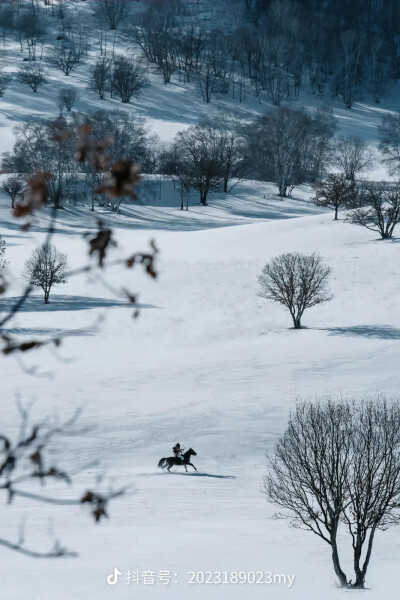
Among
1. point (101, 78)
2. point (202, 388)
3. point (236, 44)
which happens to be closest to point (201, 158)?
point (101, 78)

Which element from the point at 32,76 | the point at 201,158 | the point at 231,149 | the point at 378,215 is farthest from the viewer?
the point at 32,76

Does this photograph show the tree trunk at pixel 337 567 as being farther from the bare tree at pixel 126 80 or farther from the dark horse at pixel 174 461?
the bare tree at pixel 126 80

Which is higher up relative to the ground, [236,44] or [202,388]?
[236,44]

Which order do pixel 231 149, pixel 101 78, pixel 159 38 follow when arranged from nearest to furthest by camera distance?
pixel 231 149
pixel 101 78
pixel 159 38

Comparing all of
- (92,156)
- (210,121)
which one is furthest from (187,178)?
(92,156)

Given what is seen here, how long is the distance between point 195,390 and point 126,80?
8749cm

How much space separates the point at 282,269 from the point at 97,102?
75.7 meters

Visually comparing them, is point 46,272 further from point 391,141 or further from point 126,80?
point 126,80

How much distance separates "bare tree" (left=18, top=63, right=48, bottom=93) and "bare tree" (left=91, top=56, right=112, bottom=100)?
6.60 m

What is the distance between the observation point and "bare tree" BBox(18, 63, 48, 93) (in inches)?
4299

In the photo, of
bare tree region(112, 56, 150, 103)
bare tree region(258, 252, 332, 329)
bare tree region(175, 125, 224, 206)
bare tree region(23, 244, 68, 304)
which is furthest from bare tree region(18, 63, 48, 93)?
bare tree region(258, 252, 332, 329)

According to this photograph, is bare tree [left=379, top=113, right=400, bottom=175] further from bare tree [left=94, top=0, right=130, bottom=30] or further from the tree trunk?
the tree trunk

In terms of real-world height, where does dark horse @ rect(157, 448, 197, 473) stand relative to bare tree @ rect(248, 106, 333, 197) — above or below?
above

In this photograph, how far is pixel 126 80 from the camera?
4299 inches
